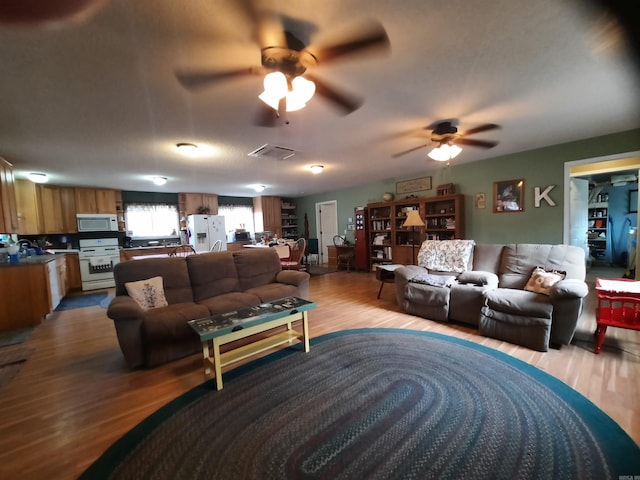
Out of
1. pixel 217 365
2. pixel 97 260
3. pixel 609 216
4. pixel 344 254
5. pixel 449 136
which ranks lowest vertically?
pixel 217 365

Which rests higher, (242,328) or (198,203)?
(198,203)

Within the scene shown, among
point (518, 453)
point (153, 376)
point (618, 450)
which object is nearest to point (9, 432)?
point (153, 376)

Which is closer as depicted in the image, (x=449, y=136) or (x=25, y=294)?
(x=449, y=136)

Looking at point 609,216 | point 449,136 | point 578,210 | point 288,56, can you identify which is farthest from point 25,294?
point 609,216

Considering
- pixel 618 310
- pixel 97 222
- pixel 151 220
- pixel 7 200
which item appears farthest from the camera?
pixel 151 220

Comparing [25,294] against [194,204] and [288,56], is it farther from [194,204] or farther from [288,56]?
[288,56]

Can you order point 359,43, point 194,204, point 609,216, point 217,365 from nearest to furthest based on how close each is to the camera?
point 359,43, point 217,365, point 609,216, point 194,204

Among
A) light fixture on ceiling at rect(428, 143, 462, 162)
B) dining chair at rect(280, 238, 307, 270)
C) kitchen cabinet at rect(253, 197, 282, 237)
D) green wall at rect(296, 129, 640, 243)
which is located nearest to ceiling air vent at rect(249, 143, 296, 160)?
light fixture on ceiling at rect(428, 143, 462, 162)

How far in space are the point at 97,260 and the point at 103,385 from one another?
4777mm

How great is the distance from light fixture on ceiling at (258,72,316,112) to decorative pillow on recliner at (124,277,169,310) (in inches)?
89.8

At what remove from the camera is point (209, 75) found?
1.80 meters

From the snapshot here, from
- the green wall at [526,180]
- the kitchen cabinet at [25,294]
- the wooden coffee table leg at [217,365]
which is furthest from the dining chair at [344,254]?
the kitchen cabinet at [25,294]

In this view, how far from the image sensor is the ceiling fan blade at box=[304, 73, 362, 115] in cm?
195

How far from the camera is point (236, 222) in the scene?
8.47 m
